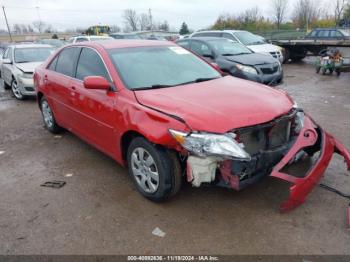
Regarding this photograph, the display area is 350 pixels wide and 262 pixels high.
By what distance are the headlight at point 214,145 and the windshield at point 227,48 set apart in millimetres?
6533

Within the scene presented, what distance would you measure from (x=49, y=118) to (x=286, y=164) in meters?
4.32

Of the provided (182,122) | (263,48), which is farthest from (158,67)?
(263,48)

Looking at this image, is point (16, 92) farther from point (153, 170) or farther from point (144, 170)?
point (153, 170)

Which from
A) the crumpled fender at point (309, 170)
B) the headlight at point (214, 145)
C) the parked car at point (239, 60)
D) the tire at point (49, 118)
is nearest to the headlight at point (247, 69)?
the parked car at point (239, 60)

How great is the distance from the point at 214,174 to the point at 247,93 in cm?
107

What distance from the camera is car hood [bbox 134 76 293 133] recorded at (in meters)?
2.87

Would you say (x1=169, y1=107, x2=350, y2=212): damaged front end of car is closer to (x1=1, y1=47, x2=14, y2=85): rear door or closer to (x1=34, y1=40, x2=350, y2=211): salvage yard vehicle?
(x1=34, y1=40, x2=350, y2=211): salvage yard vehicle

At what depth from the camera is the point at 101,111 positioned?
3.77 meters

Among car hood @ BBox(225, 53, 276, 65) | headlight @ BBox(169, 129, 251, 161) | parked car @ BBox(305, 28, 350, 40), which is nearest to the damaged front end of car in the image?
headlight @ BBox(169, 129, 251, 161)

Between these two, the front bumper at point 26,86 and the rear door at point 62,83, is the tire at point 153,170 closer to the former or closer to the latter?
the rear door at point 62,83

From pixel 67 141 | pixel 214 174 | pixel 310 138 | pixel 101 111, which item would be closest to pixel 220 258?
pixel 214 174

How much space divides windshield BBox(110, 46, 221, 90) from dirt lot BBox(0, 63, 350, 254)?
4.14 ft

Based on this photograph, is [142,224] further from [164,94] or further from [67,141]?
[67,141]

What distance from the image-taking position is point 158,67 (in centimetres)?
392
